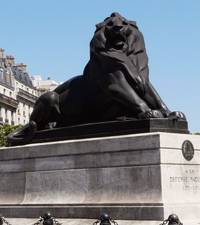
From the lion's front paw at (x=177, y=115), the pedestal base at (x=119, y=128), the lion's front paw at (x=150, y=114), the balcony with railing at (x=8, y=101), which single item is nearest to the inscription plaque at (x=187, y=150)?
the pedestal base at (x=119, y=128)

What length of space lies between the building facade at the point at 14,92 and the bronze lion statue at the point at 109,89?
242 ft

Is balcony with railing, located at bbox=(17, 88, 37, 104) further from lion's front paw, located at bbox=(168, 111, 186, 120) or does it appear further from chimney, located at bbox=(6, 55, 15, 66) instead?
lion's front paw, located at bbox=(168, 111, 186, 120)

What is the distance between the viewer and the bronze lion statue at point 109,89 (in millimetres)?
15109

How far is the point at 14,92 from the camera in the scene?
99.1m

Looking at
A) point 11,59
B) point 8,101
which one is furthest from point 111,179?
point 11,59

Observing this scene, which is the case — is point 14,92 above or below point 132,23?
above

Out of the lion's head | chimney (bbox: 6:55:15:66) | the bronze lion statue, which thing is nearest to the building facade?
chimney (bbox: 6:55:15:66)

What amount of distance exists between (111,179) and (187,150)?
1.75 metres

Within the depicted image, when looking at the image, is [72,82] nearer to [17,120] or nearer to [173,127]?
[173,127]

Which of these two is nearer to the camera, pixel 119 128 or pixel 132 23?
pixel 119 128

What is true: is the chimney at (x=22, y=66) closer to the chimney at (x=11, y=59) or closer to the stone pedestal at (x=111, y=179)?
the chimney at (x=11, y=59)

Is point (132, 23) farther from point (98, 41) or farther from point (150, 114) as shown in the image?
point (150, 114)

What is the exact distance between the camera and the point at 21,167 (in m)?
16.6

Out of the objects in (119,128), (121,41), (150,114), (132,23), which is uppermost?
(132,23)
